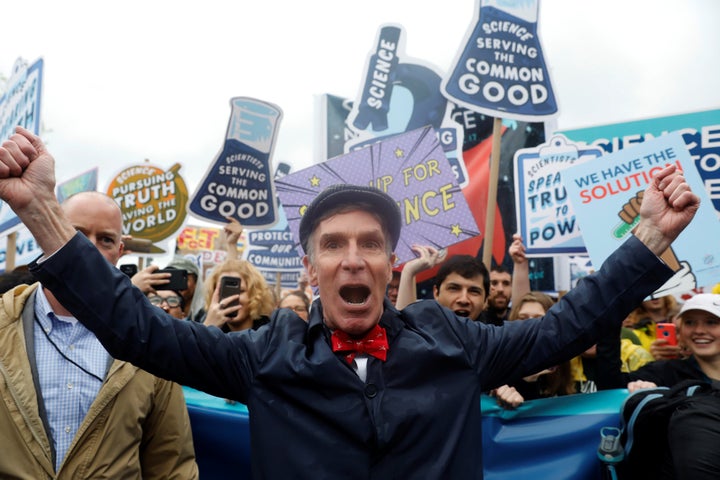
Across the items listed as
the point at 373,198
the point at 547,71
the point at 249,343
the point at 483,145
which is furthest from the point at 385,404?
the point at 483,145

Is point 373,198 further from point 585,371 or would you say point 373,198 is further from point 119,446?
point 585,371

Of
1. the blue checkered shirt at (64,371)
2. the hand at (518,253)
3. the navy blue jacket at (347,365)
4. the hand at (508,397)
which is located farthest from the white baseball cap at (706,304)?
the blue checkered shirt at (64,371)

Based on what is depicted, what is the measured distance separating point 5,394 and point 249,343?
86 centimetres

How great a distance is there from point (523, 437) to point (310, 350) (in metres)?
1.32

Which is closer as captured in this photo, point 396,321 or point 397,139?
point 396,321

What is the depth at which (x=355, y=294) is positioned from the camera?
1.69m

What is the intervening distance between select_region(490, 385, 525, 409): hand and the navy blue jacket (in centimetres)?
94

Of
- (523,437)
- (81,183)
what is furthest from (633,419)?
(81,183)

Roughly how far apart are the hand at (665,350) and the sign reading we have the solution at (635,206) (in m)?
0.32

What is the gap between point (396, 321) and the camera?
168cm

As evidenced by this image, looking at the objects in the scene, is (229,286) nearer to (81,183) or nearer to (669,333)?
(669,333)

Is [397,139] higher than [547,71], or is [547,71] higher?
[547,71]

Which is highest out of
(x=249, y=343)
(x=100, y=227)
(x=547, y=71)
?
(x=547, y=71)

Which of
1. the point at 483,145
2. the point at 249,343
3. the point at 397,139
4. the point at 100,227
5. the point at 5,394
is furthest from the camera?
the point at 483,145
